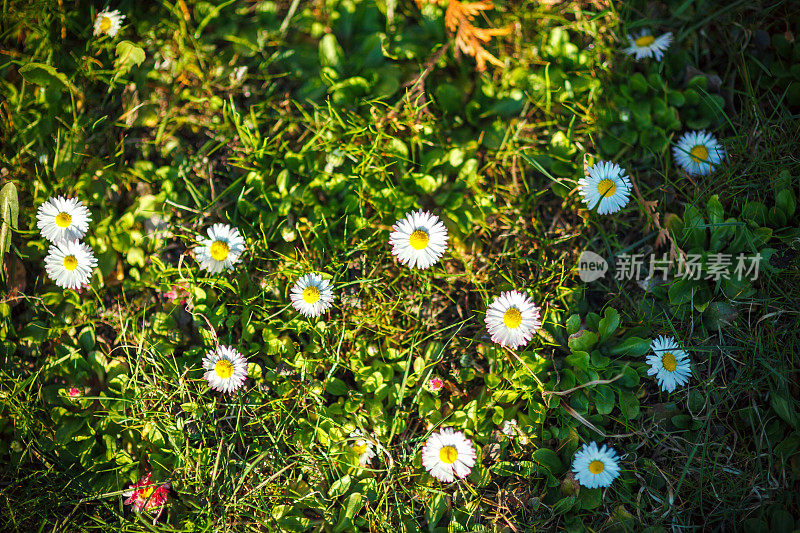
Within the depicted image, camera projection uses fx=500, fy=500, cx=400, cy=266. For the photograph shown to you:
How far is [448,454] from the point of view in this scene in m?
1.98

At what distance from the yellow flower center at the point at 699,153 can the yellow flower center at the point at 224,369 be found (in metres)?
2.22

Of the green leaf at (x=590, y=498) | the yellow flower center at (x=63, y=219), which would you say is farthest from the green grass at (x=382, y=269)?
the yellow flower center at (x=63, y=219)

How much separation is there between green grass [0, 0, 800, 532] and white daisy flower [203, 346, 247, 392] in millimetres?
87

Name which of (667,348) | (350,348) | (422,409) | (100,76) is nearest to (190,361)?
(350,348)

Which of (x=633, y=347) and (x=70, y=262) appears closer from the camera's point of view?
(x=633, y=347)

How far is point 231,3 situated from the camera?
2.42 meters

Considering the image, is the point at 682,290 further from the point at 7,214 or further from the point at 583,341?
the point at 7,214

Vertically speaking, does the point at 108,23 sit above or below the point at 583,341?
above

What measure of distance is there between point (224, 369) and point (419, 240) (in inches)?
37.6

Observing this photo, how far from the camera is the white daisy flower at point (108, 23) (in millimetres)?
2316

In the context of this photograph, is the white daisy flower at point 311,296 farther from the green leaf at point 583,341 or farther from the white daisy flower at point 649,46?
the white daisy flower at point 649,46

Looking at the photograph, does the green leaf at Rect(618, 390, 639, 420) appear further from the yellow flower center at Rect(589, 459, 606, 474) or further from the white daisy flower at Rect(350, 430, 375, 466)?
the white daisy flower at Rect(350, 430, 375, 466)

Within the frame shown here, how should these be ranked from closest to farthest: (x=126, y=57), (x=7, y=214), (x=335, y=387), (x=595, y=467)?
(x=595, y=467) < (x=335, y=387) < (x=7, y=214) < (x=126, y=57)

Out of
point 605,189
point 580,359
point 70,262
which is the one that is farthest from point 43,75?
point 580,359
